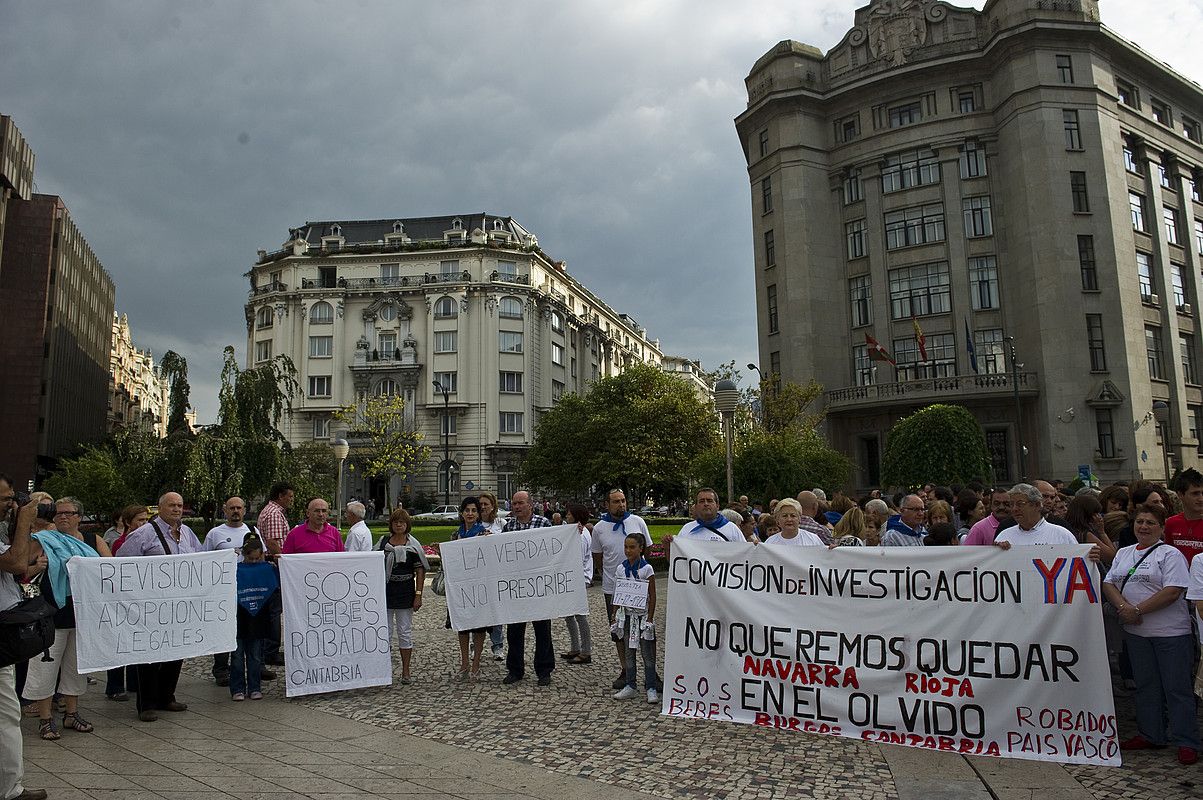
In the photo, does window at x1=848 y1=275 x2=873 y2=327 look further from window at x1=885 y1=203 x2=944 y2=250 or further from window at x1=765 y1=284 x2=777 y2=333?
window at x1=765 y1=284 x2=777 y2=333

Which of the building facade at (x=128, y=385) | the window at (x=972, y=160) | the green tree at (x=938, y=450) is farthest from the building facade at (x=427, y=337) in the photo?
the green tree at (x=938, y=450)

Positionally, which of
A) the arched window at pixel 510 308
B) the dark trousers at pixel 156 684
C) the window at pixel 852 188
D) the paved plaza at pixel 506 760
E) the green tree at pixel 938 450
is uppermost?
the window at pixel 852 188

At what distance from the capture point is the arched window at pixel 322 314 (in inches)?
2938

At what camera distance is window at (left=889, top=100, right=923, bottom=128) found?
48562 mm

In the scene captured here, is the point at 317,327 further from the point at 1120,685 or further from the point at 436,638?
the point at 1120,685

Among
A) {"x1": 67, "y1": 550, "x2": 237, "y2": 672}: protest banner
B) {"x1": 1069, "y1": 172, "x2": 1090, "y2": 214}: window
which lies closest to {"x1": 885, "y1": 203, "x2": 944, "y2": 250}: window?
{"x1": 1069, "y1": 172, "x2": 1090, "y2": 214}: window

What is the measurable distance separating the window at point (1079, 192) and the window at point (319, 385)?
59766mm

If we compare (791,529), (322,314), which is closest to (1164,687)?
(791,529)

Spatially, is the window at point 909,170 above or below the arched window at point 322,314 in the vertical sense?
above

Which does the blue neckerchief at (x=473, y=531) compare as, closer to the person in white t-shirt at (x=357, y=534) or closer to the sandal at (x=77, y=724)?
the person in white t-shirt at (x=357, y=534)

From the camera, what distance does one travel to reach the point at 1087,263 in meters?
44.5

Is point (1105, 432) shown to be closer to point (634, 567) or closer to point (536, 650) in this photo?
point (634, 567)

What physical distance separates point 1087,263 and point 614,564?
44.9 metres

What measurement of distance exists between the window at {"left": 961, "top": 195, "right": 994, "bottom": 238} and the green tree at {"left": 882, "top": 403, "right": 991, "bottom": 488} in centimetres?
1488
